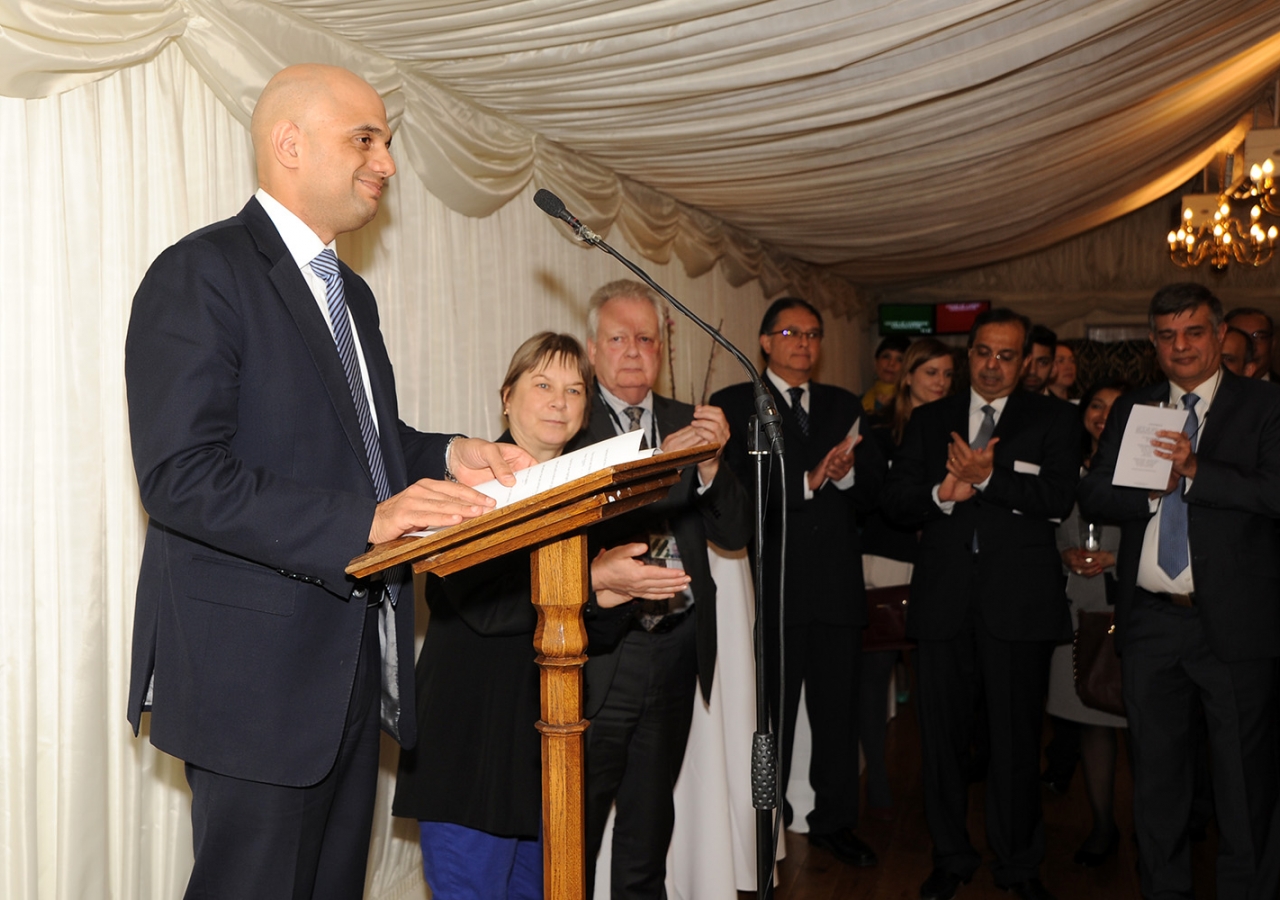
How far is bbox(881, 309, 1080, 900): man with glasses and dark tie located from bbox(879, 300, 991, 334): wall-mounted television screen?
8.26m

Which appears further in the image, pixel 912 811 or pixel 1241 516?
pixel 912 811

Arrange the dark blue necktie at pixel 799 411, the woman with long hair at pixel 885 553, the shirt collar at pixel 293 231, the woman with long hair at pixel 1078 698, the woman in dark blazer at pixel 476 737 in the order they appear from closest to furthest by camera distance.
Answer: the shirt collar at pixel 293 231
the woman in dark blazer at pixel 476 737
the woman with long hair at pixel 1078 698
the dark blue necktie at pixel 799 411
the woman with long hair at pixel 885 553

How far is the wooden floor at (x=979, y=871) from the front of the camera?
3.63 metres

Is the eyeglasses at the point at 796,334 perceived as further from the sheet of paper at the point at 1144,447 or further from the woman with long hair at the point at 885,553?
the sheet of paper at the point at 1144,447

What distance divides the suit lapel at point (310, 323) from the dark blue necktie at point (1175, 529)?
253 centimetres

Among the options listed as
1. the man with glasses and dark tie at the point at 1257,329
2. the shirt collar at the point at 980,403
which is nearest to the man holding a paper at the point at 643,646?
the shirt collar at the point at 980,403

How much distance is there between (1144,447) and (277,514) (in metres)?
2.57

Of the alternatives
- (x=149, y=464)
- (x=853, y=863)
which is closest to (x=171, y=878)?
(x=149, y=464)

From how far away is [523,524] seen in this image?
1521mm

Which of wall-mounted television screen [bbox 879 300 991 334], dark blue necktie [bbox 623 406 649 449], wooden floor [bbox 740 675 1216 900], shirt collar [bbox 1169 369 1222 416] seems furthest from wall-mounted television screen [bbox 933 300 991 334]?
dark blue necktie [bbox 623 406 649 449]

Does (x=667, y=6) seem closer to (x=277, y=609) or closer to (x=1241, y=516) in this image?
(x=277, y=609)

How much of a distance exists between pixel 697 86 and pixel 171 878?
104 inches

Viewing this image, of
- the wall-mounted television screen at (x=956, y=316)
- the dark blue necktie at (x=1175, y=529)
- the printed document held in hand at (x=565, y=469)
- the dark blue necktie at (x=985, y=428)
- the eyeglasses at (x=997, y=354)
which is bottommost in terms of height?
the dark blue necktie at (x=1175, y=529)

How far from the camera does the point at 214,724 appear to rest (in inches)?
65.0
